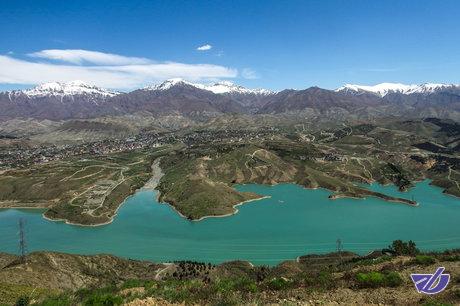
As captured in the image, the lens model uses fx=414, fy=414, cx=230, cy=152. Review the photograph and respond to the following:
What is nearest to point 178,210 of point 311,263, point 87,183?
point 87,183

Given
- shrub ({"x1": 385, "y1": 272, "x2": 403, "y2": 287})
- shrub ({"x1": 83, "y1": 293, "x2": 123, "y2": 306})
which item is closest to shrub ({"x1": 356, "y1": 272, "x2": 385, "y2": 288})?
shrub ({"x1": 385, "y1": 272, "x2": 403, "y2": 287})

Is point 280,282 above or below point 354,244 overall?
above

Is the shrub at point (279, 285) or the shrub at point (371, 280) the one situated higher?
the shrub at point (371, 280)

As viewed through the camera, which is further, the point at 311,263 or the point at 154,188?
the point at 154,188

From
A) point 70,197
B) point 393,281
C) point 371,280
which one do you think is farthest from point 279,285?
point 70,197

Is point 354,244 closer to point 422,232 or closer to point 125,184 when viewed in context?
point 422,232

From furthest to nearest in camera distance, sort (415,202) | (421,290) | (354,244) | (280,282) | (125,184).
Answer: (125,184), (415,202), (354,244), (280,282), (421,290)

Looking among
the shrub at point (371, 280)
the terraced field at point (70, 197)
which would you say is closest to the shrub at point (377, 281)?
the shrub at point (371, 280)

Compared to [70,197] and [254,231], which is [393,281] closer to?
[254,231]

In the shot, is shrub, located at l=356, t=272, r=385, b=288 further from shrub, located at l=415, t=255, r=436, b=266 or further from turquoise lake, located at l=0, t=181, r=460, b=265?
turquoise lake, located at l=0, t=181, r=460, b=265

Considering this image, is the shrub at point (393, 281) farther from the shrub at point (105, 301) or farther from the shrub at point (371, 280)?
the shrub at point (105, 301)
